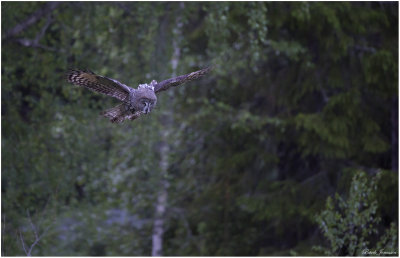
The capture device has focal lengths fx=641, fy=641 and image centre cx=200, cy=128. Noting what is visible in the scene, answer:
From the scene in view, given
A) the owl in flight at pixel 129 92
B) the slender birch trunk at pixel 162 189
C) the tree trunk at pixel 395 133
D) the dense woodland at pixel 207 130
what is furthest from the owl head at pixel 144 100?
the tree trunk at pixel 395 133

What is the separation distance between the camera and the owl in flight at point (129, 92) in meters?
3.09

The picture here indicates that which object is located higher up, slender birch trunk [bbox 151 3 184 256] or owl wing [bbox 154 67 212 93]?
owl wing [bbox 154 67 212 93]

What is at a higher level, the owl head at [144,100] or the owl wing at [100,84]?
the owl wing at [100,84]

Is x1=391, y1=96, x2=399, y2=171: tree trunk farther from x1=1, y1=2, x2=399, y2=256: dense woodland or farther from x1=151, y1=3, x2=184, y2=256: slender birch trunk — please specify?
x1=151, y1=3, x2=184, y2=256: slender birch trunk

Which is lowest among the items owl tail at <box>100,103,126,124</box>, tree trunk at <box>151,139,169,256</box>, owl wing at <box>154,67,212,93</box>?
tree trunk at <box>151,139,169,256</box>

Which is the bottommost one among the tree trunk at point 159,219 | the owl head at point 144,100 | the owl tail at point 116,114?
the tree trunk at point 159,219

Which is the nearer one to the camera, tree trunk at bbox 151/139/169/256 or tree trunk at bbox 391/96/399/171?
tree trunk at bbox 391/96/399/171

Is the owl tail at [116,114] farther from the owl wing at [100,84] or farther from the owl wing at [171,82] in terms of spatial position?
the owl wing at [171,82]

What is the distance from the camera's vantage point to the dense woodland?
378 inches

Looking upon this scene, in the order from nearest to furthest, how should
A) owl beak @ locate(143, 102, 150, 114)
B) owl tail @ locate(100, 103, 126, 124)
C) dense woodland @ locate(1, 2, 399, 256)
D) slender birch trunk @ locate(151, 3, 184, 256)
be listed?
owl beak @ locate(143, 102, 150, 114), owl tail @ locate(100, 103, 126, 124), dense woodland @ locate(1, 2, 399, 256), slender birch trunk @ locate(151, 3, 184, 256)

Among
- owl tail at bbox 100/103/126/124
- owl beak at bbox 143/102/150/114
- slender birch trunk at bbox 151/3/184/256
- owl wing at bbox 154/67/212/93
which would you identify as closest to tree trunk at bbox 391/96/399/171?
slender birch trunk at bbox 151/3/184/256

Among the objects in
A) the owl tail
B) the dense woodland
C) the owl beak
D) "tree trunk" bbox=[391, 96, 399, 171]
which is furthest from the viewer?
"tree trunk" bbox=[391, 96, 399, 171]

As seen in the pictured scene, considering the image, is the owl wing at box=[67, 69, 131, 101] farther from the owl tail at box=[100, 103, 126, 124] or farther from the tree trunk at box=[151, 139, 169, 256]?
the tree trunk at box=[151, 139, 169, 256]

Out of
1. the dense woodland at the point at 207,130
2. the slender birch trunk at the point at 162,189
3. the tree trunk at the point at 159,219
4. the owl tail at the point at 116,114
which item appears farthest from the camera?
the tree trunk at the point at 159,219
